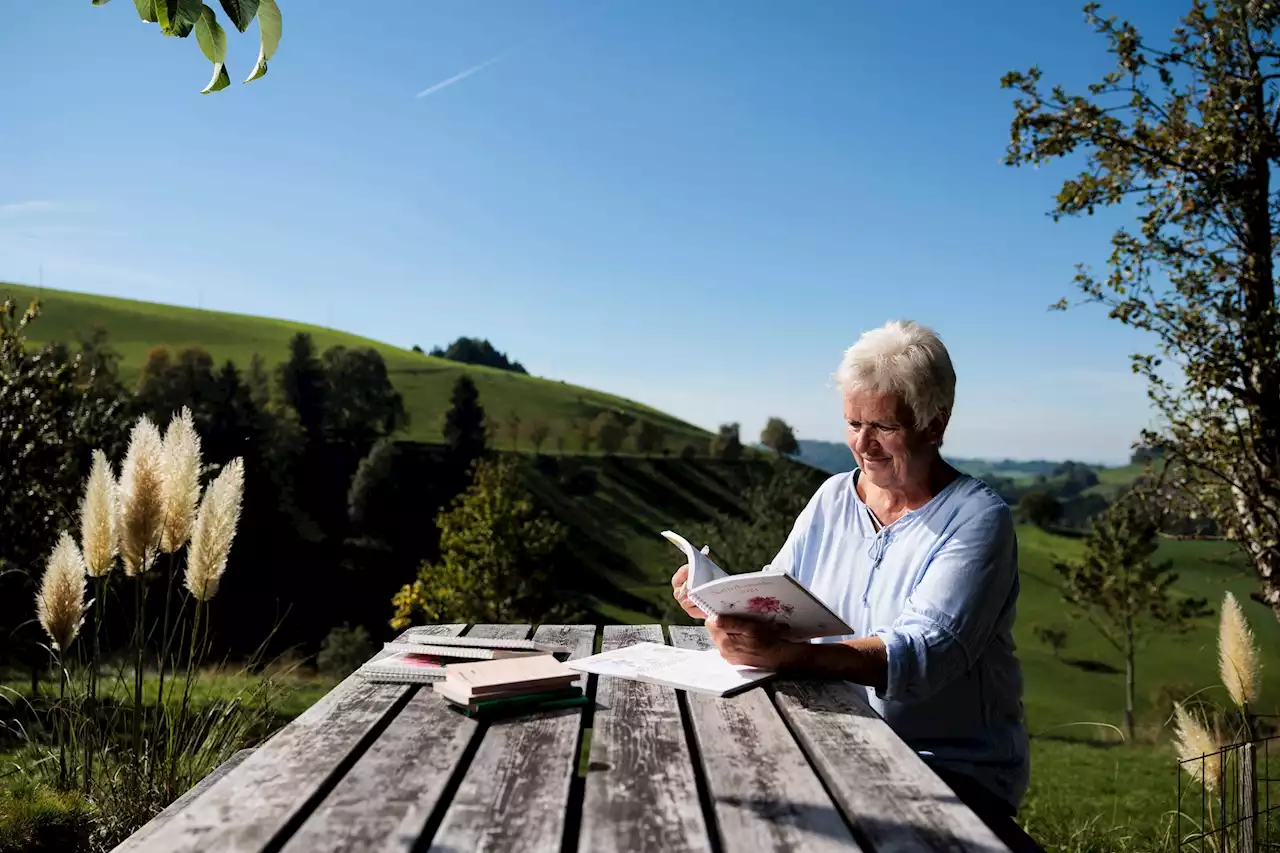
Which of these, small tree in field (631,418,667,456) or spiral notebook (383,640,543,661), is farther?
small tree in field (631,418,667,456)

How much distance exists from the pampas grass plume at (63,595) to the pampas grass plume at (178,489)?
50 cm

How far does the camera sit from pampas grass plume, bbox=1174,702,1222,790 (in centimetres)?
330

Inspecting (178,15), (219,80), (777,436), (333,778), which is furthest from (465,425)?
(333,778)

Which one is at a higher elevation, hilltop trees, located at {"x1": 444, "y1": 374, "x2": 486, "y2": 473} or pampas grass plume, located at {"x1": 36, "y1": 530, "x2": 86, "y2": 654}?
hilltop trees, located at {"x1": 444, "y1": 374, "x2": 486, "y2": 473}

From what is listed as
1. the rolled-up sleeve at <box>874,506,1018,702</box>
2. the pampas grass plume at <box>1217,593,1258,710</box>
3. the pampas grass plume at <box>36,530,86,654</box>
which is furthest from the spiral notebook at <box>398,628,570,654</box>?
the pampas grass plume at <box>1217,593,1258,710</box>

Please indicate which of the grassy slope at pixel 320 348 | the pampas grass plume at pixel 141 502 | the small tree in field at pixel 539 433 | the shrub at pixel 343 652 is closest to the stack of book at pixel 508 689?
the pampas grass plume at pixel 141 502

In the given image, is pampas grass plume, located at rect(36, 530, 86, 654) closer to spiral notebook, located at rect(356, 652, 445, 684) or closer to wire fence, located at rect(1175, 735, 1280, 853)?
spiral notebook, located at rect(356, 652, 445, 684)

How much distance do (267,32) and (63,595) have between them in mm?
2789

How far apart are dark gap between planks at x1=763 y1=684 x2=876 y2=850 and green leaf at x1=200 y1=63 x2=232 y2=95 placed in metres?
1.57

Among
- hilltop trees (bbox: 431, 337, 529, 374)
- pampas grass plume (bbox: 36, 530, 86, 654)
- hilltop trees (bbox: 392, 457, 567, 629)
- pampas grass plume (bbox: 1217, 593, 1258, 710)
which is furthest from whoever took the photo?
hilltop trees (bbox: 431, 337, 529, 374)

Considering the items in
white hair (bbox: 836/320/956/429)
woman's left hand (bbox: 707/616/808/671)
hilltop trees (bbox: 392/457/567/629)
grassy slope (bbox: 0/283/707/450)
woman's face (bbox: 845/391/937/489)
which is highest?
grassy slope (bbox: 0/283/707/450)

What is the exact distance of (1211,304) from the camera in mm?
6473

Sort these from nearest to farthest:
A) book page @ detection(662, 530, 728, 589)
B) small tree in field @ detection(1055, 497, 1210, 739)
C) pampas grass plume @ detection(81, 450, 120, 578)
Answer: book page @ detection(662, 530, 728, 589) < pampas grass plume @ detection(81, 450, 120, 578) < small tree in field @ detection(1055, 497, 1210, 739)

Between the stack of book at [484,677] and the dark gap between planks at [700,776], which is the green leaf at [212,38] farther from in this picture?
the dark gap between planks at [700,776]
